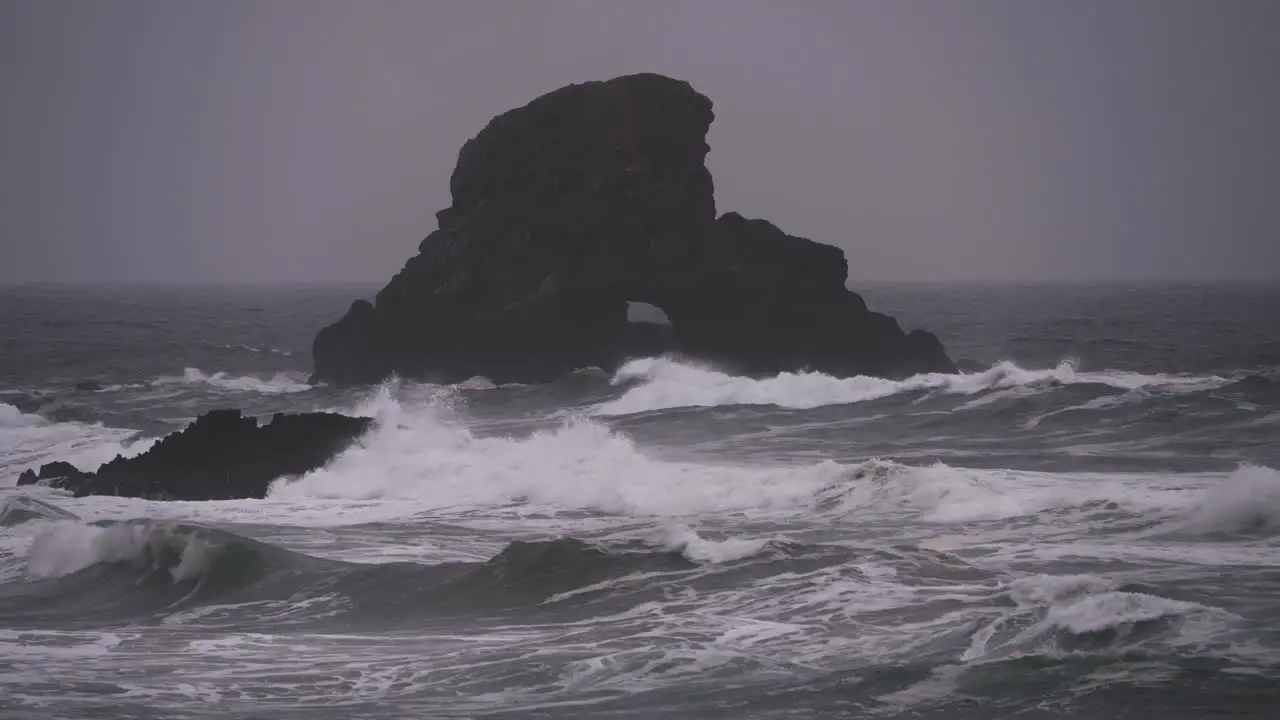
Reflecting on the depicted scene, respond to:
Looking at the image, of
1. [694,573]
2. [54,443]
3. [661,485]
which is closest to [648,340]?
[54,443]

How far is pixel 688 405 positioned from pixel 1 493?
1715 cm

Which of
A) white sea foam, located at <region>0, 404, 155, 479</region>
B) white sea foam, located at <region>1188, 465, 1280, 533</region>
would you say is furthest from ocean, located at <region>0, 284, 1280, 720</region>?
white sea foam, located at <region>0, 404, 155, 479</region>

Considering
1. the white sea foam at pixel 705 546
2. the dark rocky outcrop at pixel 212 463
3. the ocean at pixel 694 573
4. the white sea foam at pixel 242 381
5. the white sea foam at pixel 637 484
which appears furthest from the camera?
the white sea foam at pixel 242 381

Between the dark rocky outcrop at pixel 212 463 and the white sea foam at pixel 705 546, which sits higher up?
the dark rocky outcrop at pixel 212 463

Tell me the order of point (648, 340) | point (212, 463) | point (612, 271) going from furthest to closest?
point (648, 340) < point (612, 271) < point (212, 463)

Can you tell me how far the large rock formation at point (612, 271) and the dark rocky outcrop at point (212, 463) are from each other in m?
17.1

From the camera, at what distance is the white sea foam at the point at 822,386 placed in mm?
36719

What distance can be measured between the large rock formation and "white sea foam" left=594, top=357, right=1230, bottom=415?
7.23ft

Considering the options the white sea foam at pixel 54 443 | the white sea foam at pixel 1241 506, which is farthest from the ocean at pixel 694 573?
the white sea foam at pixel 54 443

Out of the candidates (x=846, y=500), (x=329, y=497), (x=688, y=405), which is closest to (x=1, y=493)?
(x=329, y=497)

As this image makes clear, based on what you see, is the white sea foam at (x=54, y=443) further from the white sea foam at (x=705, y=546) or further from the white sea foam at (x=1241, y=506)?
the white sea foam at (x=1241, y=506)

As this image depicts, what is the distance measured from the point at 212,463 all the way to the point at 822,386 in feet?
58.5

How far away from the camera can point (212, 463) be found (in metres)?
24.8

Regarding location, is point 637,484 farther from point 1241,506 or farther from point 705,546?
point 1241,506
